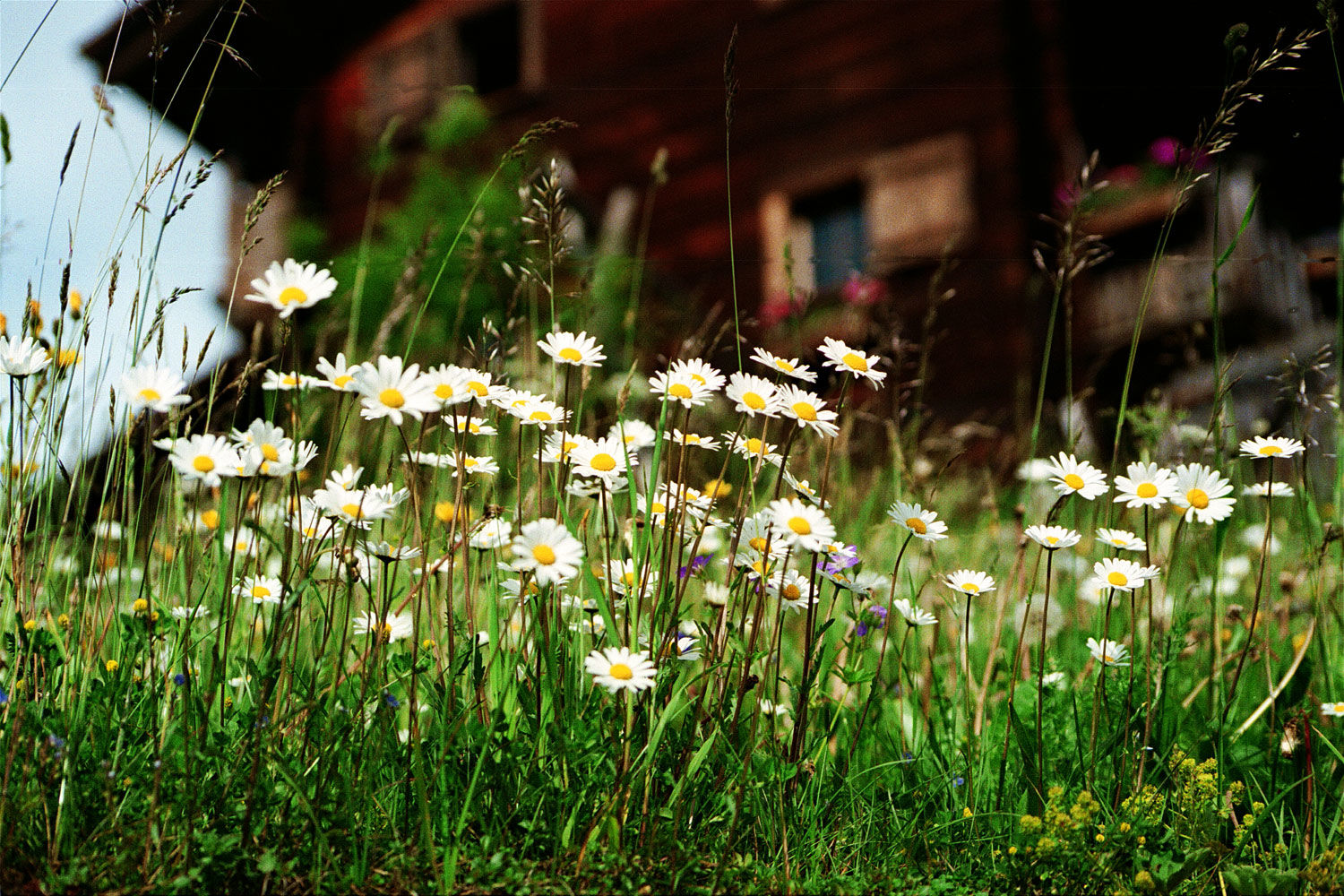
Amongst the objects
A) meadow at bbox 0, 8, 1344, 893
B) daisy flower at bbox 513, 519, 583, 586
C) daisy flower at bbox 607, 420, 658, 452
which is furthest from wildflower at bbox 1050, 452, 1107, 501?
daisy flower at bbox 513, 519, 583, 586

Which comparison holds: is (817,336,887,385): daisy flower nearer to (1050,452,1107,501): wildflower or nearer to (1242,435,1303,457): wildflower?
(1050,452,1107,501): wildflower

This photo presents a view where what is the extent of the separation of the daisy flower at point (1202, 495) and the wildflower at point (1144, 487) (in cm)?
1

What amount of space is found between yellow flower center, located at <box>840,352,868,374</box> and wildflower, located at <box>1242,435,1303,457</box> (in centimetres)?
60

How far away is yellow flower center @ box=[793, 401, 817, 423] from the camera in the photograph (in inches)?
47.3

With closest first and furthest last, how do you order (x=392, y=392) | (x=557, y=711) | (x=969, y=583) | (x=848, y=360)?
(x=392, y=392), (x=557, y=711), (x=848, y=360), (x=969, y=583)

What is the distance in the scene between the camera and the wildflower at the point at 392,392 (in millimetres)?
1024

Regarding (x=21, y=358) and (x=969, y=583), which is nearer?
(x=21, y=358)

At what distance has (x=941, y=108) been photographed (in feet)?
23.4

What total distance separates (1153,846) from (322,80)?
11.6 m

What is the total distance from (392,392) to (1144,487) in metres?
0.96

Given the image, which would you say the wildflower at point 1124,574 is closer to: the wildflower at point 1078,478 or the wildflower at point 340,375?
the wildflower at point 1078,478

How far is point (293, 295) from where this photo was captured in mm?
1068

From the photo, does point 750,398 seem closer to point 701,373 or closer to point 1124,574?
point 701,373

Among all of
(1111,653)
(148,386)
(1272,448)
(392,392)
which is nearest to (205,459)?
Result: (148,386)
